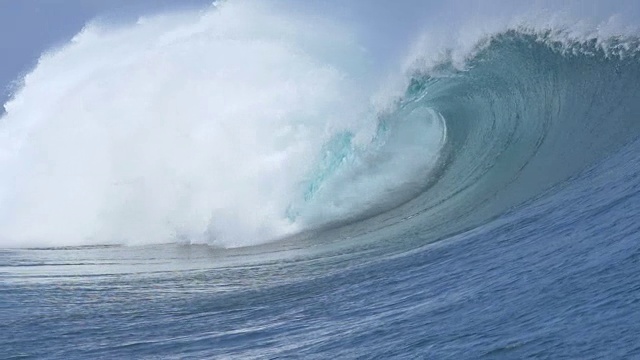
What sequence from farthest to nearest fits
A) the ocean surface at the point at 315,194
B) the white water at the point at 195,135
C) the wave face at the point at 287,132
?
the white water at the point at 195,135 → the wave face at the point at 287,132 → the ocean surface at the point at 315,194

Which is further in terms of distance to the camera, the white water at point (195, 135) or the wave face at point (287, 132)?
the white water at point (195, 135)

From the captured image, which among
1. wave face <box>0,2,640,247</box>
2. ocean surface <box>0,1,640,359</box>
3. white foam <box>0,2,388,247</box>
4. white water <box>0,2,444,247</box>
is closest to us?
ocean surface <box>0,1,640,359</box>

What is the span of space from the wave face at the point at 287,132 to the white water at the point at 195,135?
46mm

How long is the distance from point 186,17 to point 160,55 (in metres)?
3.48

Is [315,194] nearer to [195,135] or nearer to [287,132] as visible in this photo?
[287,132]

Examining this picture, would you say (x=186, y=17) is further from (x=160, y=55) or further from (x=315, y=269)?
(x=315, y=269)

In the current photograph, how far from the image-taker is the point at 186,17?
28.1m

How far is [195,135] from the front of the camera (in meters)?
21.7

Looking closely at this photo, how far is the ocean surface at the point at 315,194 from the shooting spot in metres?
8.88

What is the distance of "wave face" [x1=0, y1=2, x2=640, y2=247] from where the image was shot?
1578 cm

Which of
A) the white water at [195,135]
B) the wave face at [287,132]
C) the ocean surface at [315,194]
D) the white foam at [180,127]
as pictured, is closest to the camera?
the ocean surface at [315,194]

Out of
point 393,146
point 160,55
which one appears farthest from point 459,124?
point 160,55

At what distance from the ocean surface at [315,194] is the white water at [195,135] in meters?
0.06

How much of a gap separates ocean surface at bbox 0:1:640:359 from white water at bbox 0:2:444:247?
6cm
